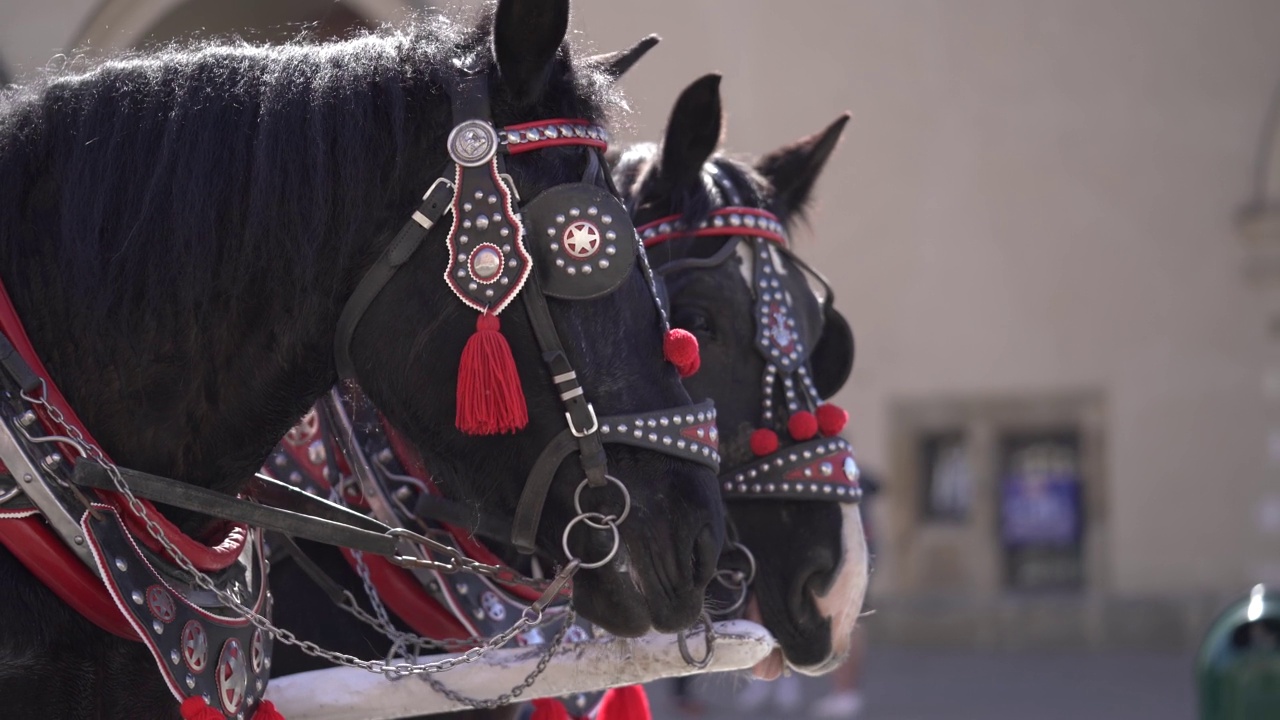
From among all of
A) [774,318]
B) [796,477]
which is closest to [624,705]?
[796,477]

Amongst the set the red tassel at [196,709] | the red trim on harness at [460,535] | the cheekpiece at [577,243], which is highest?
the cheekpiece at [577,243]

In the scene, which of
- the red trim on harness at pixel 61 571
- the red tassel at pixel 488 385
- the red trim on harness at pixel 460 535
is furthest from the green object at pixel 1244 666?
the red trim on harness at pixel 61 571

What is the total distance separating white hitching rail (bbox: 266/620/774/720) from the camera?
241cm

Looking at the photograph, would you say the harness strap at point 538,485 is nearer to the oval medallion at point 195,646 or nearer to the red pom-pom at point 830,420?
the oval medallion at point 195,646

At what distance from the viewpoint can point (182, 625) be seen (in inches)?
75.1

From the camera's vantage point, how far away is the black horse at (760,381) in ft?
9.64

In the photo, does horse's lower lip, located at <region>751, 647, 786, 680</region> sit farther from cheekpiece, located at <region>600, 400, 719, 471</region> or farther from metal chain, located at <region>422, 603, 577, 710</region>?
cheekpiece, located at <region>600, 400, 719, 471</region>

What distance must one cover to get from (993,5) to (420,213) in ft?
30.2

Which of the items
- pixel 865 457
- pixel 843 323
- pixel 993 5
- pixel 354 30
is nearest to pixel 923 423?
pixel 865 457

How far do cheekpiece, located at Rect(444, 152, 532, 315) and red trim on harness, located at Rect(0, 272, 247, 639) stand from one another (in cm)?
49

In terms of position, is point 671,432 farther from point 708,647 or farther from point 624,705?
point 624,705

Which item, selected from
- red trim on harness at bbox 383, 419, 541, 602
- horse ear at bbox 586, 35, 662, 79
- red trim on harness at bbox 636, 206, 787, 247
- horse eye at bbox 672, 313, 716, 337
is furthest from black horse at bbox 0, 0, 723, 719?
red trim on harness at bbox 636, 206, 787, 247

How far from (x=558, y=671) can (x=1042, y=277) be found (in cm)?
833

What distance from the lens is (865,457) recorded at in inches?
419
